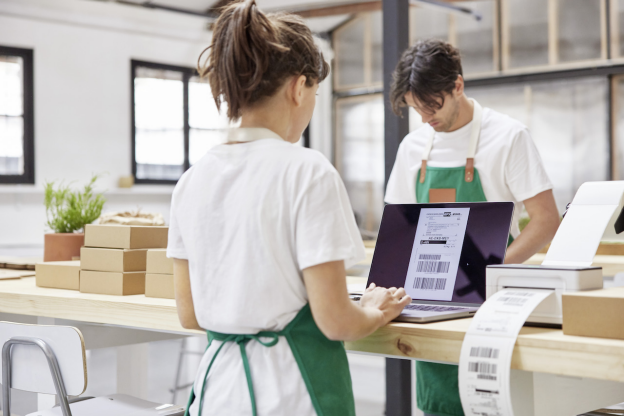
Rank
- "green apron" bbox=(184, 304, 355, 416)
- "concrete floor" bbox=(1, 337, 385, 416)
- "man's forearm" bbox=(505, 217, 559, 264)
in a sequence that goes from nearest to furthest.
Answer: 1. "green apron" bbox=(184, 304, 355, 416)
2. "man's forearm" bbox=(505, 217, 559, 264)
3. "concrete floor" bbox=(1, 337, 385, 416)

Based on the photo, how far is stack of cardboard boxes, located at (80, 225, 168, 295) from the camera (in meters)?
2.06

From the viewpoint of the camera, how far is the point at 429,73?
2176 millimetres

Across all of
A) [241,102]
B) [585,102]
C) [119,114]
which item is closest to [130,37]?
[119,114]

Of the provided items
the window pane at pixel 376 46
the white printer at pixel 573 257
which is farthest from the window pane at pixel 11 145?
the white printer at pixel 573 257

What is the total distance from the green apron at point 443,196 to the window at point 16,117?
5.75 metres

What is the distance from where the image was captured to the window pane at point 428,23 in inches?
337

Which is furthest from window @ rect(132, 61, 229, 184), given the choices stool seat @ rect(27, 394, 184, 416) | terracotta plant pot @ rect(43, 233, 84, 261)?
stool seat @ rect(27, 394, 184, 416)

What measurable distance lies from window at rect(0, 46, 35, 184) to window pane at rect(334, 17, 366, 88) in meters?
→ 3.97

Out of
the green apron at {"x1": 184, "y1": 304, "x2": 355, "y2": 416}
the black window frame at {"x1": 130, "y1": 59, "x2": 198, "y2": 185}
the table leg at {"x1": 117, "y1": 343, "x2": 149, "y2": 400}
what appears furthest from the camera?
the black window frame at {"x1": 130, "y1": 59, "x2": 198, "y2": 185}

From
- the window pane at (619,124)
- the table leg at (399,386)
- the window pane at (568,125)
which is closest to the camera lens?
the table leg at (399,386)

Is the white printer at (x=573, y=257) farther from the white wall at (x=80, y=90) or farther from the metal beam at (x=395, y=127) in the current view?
the white wall at (x=80, y=90)

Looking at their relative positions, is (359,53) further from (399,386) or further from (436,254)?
(436,254)

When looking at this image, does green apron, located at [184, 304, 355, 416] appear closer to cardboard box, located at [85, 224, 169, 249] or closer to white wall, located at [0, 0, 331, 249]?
cardboard box, located at [85, 224, 169, 249]

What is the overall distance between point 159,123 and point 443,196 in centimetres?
647
